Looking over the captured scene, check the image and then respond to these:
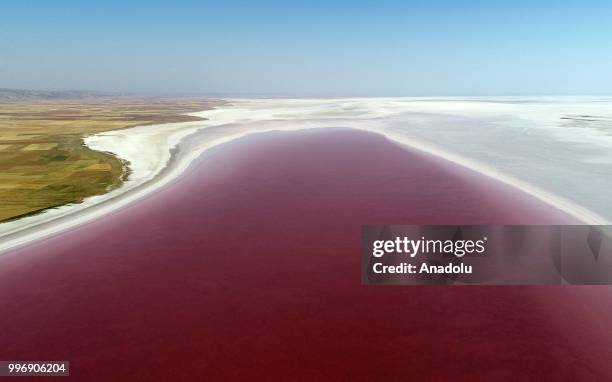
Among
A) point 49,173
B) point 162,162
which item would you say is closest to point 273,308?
point 49,173

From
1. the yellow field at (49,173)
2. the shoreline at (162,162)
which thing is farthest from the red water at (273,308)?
the yellow field at (49,173)

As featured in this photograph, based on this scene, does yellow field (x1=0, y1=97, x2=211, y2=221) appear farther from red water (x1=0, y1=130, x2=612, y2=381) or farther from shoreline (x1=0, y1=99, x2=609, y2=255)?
red water (x1=0, y1=130, x2=612, y2=381)

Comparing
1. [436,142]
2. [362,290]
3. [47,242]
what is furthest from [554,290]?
[436,142]

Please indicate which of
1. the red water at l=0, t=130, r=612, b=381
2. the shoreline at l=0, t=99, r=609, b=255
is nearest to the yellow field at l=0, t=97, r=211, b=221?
the shoreline at l=0, t=99, r=609, b=255

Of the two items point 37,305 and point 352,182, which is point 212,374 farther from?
point 352,182

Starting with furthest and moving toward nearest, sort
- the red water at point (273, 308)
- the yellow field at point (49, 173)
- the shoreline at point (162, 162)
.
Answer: the yellow field at point (49, 173) → the shoreline at point (162, 162) → the red water at point (273, 308)

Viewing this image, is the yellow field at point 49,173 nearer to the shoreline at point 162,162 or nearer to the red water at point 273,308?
the shoreline at point 162,162

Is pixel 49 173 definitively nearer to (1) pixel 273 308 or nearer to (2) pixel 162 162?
(2) pixel 162 162

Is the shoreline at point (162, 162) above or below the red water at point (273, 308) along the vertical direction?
above
